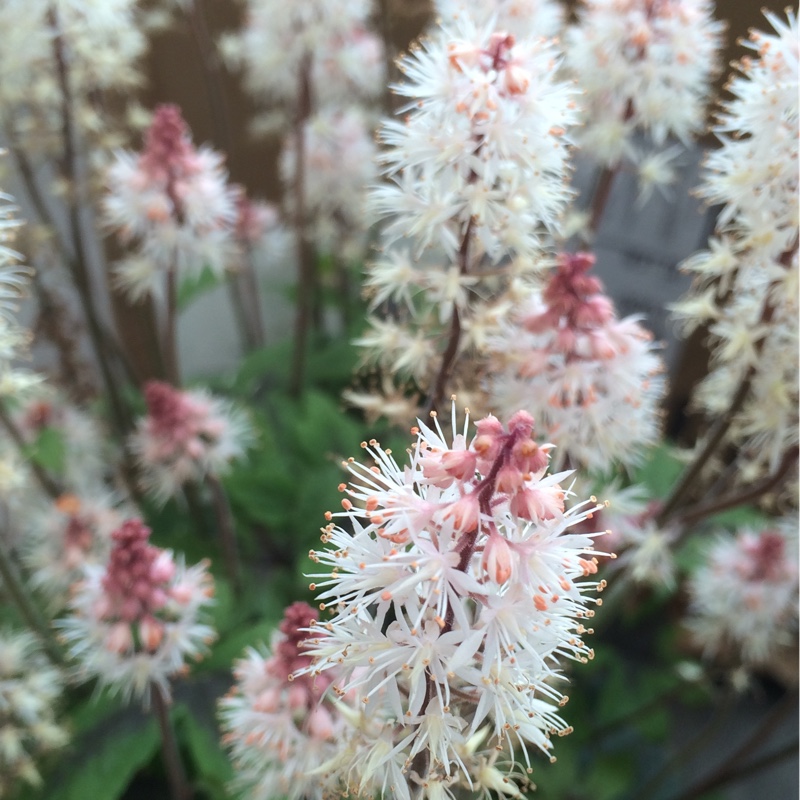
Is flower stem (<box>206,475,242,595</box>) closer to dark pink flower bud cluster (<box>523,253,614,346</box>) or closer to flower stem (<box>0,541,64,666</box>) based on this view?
flower stem (<box>0,541,64,666</box>)

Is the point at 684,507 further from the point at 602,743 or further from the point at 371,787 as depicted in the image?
the point at 371,787

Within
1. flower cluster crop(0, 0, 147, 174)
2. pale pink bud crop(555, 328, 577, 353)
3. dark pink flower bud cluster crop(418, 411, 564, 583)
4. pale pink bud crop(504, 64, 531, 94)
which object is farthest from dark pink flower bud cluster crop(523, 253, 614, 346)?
flower cluster crop(0, 0, 147, 174)

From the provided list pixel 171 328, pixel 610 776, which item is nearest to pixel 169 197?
pixel 171 328

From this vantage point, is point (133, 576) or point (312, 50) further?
point (312, 50)

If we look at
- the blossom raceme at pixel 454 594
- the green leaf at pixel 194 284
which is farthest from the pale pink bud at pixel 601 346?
the green leaf at pixel 194 284

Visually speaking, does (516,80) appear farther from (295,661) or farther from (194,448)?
(194,448)

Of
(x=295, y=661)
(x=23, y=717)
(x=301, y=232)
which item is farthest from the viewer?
(x=301, y=232)
